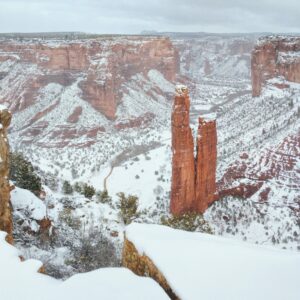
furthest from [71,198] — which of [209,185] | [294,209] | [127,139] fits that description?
[127,139]

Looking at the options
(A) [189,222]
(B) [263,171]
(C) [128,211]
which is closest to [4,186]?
(C) [128,211]

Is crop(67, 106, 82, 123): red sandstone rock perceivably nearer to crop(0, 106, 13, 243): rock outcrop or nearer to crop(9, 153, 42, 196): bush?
crop(9, 153, 42, 196): bush

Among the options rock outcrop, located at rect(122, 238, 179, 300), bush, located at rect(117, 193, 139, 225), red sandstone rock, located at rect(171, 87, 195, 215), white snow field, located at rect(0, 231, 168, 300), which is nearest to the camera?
white snow field, located at rect(0, 231, 168, 300)

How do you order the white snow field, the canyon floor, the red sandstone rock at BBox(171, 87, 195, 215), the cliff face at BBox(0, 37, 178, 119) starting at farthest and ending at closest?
the cliff face at BBox(0, 37, 178, 119) → the red sandstone rock at BBox(171, 87, 195, 215) → the canyon floor → the white snow field

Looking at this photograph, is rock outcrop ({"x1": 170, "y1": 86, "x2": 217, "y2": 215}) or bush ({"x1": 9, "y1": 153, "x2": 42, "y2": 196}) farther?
A: rock outcrop ({"x1": 170, "y1": 86, "x2": 217, "y2": 215})

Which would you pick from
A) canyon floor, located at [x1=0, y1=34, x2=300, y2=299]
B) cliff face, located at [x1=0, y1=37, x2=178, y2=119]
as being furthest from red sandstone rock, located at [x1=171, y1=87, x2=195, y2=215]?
cliff face, located at [x1=0, y1=37, x2=178, y2=119]

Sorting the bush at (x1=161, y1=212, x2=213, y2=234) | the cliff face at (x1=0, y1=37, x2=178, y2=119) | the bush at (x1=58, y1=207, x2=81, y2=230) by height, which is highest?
the cliff face at (x1=0, y1=37, x2=178, y2=119)
